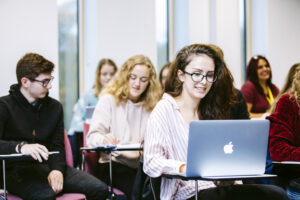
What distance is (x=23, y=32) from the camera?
3941 millimetres

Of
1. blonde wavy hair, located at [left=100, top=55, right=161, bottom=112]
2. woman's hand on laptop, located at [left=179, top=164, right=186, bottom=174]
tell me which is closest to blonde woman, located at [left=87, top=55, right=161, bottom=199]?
blonde wavy hair, located at [left=100, top=55, right=161, bottom=112]

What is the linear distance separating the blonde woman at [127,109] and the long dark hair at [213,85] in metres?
0.89

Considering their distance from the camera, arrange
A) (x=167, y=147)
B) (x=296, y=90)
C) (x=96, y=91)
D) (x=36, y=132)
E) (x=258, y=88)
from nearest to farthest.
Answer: (x=167, y=147), (x=296, y=90), (x=36, y=132), (x=96, y=91), (x=258, y=88)

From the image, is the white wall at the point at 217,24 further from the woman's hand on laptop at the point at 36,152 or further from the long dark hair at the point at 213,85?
the woman's hand on laptop at the point at 36,152

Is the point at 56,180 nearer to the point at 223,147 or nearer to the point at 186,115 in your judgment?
the point at 186,115

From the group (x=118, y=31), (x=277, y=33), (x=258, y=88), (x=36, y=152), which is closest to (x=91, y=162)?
(x=36, y=152)

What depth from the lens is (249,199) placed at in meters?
1.97

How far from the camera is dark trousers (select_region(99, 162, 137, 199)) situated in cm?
294

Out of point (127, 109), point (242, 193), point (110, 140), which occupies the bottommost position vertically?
point (242, 193)

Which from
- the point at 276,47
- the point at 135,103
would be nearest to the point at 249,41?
the point at 276,47

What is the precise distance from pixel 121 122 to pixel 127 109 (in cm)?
13

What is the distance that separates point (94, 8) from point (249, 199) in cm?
391

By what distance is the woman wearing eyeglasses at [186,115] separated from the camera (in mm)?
Result: 1993

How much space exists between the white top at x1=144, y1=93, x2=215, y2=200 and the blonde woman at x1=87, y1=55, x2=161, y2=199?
96 cm
